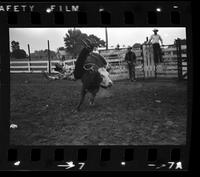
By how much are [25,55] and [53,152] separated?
1288 millimetres

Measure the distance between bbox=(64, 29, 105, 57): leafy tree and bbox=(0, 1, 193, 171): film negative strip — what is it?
13 millimetres

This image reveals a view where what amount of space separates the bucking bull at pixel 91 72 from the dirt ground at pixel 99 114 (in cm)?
7

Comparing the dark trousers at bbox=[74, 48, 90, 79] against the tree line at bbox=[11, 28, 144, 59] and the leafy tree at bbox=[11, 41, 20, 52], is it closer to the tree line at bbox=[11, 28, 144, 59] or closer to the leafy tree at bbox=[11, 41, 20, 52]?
the tree line at bbox=[11, 28, 144, 59]

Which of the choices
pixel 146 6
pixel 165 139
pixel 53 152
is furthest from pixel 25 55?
pixel 165 139

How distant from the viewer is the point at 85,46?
5.12 metres

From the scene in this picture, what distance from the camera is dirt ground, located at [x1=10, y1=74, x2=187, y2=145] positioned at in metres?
5.06

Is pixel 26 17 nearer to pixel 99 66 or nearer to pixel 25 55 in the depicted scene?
pixel 25 55

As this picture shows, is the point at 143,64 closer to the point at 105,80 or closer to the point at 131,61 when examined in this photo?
the point at 131,61

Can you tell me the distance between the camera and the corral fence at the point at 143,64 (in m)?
5.06

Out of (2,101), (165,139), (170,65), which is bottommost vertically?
(165,139)

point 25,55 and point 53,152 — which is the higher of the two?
point 25,55

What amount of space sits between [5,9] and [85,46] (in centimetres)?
110

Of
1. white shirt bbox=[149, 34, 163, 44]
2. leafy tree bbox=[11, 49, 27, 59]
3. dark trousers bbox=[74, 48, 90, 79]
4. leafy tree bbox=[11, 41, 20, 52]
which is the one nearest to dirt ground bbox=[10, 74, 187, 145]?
dark trousers bbox=[74, 48, 90, 79]

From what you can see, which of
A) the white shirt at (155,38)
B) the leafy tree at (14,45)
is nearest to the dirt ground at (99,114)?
the leafy tree at (14,45)
